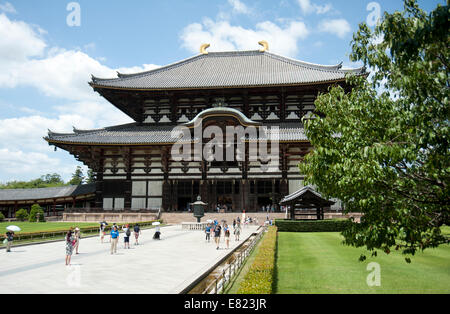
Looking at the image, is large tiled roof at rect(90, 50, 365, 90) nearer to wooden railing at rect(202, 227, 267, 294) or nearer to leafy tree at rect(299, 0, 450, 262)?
wooden railing at rect(202, 227, 267, 294)

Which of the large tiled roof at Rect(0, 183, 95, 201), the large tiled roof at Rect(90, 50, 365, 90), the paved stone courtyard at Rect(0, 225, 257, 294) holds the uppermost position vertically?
the large tiled roof at Rect(90, 50, 365, 90)

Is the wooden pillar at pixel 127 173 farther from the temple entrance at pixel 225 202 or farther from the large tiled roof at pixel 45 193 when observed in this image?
the temple entrance at pixel 225 202

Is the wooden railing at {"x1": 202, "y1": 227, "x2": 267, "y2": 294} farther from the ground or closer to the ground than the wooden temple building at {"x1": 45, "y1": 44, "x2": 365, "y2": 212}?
closer to the ground

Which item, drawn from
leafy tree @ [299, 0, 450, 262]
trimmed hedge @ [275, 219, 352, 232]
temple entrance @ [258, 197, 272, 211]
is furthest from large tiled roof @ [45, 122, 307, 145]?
leafy tree @ [299, 0, 450, 262]

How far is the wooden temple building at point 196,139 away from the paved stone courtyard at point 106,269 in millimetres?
21867

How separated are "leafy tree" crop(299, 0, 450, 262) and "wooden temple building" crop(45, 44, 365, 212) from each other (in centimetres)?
3106

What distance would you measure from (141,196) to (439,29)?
4100 centimetres

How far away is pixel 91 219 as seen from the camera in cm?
4056

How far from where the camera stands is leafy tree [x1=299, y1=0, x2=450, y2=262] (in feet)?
19.5

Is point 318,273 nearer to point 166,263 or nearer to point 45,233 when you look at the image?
point 166,263

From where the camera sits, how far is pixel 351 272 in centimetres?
1246

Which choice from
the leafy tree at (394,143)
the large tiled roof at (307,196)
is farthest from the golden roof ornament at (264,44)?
the leafy tree at (394,143)

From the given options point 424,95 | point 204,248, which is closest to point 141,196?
point 204,248

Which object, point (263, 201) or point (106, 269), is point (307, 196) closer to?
point (263, 201)
